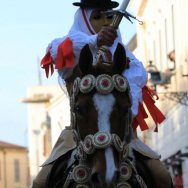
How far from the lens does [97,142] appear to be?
24.6ft

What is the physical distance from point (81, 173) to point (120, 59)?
996 mm

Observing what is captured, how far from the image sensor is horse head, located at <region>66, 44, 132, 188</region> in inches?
295

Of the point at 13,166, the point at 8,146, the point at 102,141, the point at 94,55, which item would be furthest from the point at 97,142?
the point at 8,146

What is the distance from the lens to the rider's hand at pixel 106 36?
811 centimetres

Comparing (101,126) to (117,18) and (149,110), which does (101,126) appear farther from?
(149,110)

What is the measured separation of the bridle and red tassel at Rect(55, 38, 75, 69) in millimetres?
609

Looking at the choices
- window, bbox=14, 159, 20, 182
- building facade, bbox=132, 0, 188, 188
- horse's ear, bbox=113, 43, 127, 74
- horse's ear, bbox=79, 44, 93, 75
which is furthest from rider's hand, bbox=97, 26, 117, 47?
window, bbox=14, 159, 20, 182

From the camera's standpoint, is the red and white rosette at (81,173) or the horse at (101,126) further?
the red and white rosette at (81,173)

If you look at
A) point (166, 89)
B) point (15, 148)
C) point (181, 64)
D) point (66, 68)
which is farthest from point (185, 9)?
point (15, 148)

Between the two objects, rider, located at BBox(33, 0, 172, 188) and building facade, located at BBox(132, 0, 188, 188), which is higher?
building facade, located at BBox(132, 0, 188, 188)

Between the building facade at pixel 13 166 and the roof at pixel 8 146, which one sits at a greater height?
the roof at pixel 8 146

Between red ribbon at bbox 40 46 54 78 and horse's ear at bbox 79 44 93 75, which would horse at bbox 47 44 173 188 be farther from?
red ribbon at bbox 40 46 54 78

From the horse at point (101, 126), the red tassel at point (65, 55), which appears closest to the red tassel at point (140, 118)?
the red tassel at point (65, 55)

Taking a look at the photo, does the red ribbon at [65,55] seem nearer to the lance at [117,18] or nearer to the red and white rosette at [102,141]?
the lance at [117,18]
